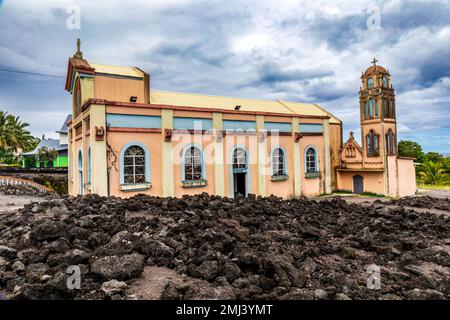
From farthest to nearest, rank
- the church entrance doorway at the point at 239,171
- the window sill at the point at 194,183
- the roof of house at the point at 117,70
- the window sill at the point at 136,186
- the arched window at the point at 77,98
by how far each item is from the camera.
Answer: the church entrance doorway at the point at 239,171, the arched window at the point at 77,98, the roof of house at the point at 117,70, the window sill at the point at 194,183, the window sill at the point at 136,186

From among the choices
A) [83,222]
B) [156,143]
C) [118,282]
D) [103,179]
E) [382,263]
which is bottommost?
[382,263]

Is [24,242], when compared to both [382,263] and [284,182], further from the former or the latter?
[284,182]

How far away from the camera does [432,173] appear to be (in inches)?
1121

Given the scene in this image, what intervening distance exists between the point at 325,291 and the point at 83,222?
477 centimetres

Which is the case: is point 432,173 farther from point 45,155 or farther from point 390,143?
point 45,155

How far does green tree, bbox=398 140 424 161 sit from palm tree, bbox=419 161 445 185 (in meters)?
6.13

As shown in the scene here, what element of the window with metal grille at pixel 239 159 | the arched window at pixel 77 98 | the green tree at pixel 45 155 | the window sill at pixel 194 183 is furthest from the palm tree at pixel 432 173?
the green tree at pixel 45 155

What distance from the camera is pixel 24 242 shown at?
5.48 meters

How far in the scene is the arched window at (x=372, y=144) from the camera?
63.5 feet

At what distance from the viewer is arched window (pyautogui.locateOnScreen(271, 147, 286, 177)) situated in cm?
1662

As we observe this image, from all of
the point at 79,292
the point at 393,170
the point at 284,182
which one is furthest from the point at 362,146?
the point at 79,292

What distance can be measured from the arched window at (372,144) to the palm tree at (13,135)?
3898 centimetres

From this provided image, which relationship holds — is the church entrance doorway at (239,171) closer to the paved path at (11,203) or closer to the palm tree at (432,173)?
the paved path at (11,203)

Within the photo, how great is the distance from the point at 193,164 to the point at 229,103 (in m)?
5.40
